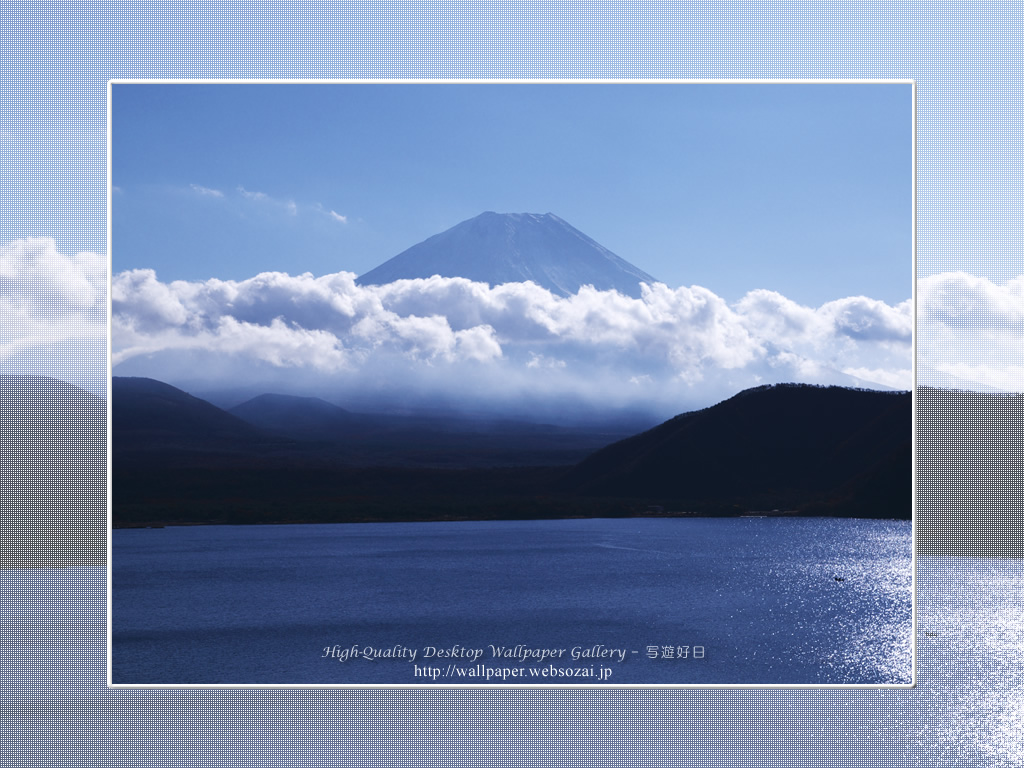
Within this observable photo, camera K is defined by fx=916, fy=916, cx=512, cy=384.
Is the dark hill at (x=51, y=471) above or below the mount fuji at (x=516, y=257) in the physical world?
below

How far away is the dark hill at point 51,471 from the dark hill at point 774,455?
210 inches

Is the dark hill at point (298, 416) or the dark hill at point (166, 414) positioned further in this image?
the dark hill at point (298, 416)

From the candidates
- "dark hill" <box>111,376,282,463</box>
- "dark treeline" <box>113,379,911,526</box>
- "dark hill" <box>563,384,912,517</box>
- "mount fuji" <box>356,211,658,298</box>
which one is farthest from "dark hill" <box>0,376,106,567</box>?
"dark hill" <box>563,384,912,517</box>

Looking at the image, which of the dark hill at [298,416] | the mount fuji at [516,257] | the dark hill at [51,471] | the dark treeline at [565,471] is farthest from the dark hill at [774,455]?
the dark hill at [51,471]

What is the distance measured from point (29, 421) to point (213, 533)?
340cm

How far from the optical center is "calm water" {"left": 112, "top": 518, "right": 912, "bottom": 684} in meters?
9.04

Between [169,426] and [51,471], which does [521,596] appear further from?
[51,471]

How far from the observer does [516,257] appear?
9.55 meters

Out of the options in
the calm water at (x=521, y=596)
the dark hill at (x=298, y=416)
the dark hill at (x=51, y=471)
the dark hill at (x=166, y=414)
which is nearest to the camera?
the dark hill at (x=51, y=471)

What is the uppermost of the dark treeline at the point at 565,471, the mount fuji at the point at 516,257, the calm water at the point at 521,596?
the mount fuji at the point at 516,257

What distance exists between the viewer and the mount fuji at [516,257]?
9266mm

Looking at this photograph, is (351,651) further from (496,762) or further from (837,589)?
(837,589)

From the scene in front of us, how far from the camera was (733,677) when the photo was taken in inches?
322

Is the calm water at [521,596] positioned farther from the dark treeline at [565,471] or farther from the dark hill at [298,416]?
the dark hill at [298,416]
